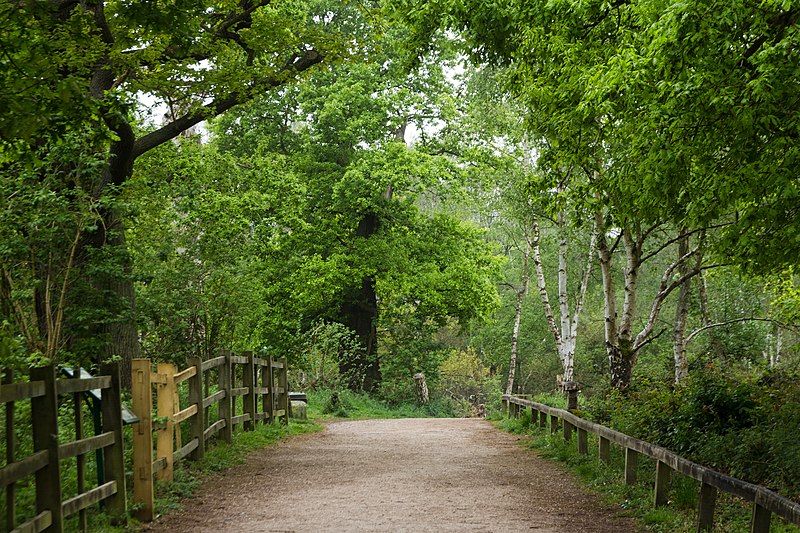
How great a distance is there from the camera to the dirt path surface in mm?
8086

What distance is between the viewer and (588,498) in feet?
31.8

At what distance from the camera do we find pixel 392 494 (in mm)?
9750

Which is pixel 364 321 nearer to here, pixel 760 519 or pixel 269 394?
pixel 269 394

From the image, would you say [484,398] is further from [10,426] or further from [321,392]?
[10,426]

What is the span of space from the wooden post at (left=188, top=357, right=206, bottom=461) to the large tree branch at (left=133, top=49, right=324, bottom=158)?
557 cm

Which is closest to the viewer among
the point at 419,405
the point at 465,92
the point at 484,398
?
the point at 465,92

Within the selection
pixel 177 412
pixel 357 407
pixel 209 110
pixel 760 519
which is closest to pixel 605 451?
pixel 760 519

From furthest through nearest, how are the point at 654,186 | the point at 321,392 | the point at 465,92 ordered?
the point at 465,92
the point at 321,392
the point at 654,186

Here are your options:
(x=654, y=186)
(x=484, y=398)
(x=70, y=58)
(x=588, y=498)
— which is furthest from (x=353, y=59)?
(x=484, y=398)

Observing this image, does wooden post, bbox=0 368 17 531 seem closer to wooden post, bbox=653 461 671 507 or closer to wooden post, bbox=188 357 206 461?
wooden post, bbox=188 357 206 461

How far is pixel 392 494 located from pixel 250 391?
19.5 ft

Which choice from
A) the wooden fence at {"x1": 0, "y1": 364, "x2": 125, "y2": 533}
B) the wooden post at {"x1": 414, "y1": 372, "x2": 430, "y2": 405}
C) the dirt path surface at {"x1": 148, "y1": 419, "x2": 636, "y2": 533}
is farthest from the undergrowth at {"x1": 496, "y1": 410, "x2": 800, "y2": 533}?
the wooden post at {"x1": 414, "y1": 372, "x2": 430, "y2": 405}

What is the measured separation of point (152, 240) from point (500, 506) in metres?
10.6

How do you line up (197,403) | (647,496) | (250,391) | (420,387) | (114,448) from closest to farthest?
(114,448)
(647,496)
(197,403)
(250,391)
(420,387)
